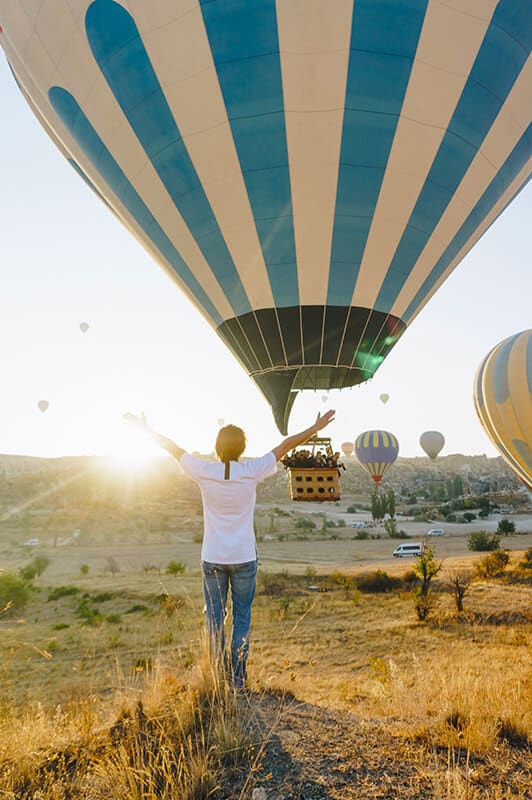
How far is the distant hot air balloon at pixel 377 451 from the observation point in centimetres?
3769

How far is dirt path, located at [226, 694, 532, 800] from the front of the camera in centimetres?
194

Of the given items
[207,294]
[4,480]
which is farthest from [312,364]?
[4,480]

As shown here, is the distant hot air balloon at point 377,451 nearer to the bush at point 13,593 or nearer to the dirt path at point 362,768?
the bush at point 13,593

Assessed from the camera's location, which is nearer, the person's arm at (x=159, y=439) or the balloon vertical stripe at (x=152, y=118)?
the person's arm at (x=159, y=439)

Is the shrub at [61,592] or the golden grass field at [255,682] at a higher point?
the golden grass field at [255,682]

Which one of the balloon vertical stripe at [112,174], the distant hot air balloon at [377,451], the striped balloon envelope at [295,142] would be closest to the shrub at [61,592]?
the striped balloon envelope at [295,142]

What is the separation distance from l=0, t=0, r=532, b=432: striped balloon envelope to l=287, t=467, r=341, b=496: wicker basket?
5.87 ft

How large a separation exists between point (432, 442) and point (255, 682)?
46.3 meters

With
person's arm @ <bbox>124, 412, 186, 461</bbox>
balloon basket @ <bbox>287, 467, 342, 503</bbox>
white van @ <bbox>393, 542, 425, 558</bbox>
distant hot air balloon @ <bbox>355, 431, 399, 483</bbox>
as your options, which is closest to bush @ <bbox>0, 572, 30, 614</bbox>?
balloon basket @ <bbox>287, 467, 342, 503</bbox>

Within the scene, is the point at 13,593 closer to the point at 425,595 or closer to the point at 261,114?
the point at 425,595

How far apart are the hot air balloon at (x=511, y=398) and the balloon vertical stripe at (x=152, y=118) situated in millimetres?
12668

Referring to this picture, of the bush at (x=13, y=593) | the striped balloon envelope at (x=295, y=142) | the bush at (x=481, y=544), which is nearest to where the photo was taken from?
the striped balloon envelope at (x=295, y=142)

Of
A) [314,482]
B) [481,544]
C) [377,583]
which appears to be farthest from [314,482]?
[481,544]

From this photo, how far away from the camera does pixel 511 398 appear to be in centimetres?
1789
